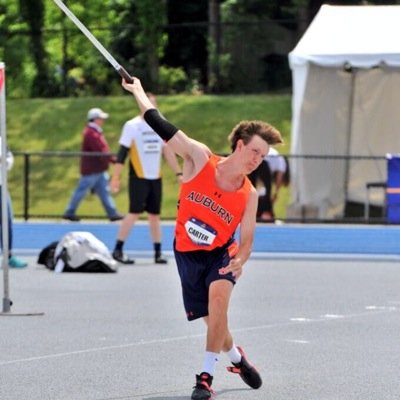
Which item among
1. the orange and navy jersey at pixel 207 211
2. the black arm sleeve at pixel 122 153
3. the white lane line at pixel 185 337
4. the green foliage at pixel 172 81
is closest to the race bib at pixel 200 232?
the orange and navy jersey at pixel 207 211

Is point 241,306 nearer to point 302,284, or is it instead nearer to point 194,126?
point 302,284

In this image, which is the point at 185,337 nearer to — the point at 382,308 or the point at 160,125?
the point at 382,308

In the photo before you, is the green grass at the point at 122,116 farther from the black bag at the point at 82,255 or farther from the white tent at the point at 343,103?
the black bag at the point at 82,255

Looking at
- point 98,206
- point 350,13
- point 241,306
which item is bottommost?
point 98,206

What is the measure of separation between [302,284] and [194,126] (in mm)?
16826

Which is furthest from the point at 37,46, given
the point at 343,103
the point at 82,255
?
the point at 82,255

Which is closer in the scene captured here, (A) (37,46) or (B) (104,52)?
(B) (104,52)

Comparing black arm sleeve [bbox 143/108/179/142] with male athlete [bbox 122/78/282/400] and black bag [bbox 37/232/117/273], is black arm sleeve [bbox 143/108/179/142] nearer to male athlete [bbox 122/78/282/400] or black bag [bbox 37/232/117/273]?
male athlete [bbox 122/78/282/400]

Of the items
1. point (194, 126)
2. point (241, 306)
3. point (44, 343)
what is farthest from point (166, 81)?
point (44, 343)

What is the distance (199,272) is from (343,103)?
14438mm

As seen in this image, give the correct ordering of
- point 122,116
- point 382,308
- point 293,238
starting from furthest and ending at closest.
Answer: point 122,116, point 293,238, point 382,308

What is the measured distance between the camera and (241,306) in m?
13.7

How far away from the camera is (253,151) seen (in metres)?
8.60

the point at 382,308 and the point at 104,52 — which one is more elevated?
the point at 104,52
